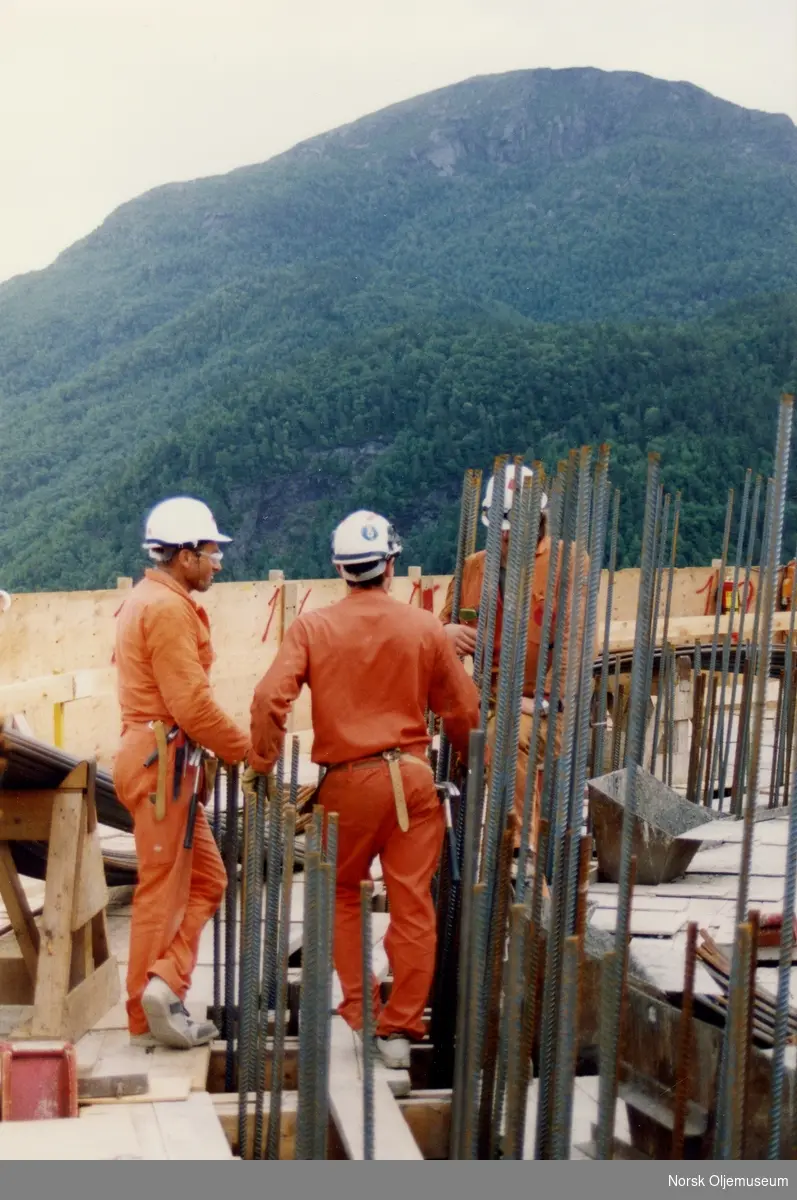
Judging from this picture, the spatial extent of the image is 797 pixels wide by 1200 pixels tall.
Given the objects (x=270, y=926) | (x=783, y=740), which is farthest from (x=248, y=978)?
(x=783, y=740)

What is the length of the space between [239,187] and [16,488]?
21370 mm

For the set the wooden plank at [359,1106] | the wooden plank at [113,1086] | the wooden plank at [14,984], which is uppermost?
the wooden plank at [113,1086]

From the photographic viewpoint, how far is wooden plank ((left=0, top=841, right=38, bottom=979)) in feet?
15.1

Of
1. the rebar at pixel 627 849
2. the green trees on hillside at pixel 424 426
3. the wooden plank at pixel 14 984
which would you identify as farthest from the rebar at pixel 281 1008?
the green trees on hillside at pixel 424 426

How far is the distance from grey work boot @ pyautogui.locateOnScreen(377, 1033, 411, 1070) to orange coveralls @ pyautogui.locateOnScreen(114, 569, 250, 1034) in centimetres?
64

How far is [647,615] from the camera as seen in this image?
3.12 m

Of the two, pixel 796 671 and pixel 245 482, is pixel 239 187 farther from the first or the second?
pixel 796 671

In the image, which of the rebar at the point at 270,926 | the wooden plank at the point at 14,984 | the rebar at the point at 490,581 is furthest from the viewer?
the wooden plank at the point at 14,984

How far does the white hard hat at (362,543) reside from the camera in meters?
4.20

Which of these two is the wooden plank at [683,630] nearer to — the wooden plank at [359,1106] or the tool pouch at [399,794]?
the tool pouch at [399,794]

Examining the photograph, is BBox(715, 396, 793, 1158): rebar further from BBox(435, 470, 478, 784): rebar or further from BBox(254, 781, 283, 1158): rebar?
BBox(435, 470, 478, 784): rebar

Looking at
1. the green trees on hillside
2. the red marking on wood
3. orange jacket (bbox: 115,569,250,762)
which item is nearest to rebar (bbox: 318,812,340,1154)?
orange jacket (bbox: 115,569,250,762)

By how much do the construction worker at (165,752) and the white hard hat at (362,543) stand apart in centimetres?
50

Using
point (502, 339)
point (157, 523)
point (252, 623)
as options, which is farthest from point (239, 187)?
point (157, 523)
